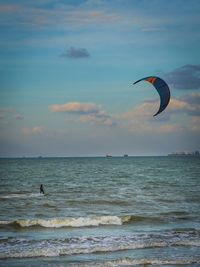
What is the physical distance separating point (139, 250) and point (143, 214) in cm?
993

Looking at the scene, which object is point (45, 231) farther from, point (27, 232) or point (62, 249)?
point (62, 249)

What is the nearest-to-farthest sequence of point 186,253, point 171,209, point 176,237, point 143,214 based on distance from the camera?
point 186,253, point 176,237, point 143,214, point 171,209

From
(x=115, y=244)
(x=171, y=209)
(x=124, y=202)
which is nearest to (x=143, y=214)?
(x=171, y=209)

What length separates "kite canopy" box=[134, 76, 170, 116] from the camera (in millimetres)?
25953

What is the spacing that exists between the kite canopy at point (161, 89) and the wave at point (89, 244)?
840cm

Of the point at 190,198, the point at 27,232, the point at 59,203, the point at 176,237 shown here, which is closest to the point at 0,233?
the point at 27,232

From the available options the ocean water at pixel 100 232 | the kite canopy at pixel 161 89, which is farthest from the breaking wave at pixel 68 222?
the kite canopy at pixel 161 89

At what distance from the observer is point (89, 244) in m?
18.1

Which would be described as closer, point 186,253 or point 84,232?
point 186,253

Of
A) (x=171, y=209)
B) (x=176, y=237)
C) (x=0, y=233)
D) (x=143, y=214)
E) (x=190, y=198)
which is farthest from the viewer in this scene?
(x=190, y=198)

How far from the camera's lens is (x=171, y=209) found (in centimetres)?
2938

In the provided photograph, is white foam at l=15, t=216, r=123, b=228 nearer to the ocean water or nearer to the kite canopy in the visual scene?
the ocean water

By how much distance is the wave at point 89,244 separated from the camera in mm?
16584

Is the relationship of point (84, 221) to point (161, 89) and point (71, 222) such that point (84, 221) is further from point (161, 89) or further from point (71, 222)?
point (161, 89)
